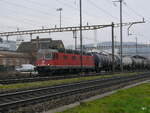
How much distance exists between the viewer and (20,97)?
14695mm

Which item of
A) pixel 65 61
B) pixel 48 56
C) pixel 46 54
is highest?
pixel 46 54

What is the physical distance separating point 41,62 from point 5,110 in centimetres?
2565

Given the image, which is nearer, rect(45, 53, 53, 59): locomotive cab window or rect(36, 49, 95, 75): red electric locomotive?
rect(36, 49, 95, 75): red electric locomotive

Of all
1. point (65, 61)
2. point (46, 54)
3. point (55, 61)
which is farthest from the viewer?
point (65, 61)

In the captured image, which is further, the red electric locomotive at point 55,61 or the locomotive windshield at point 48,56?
the locomotive windshield at point 48,56

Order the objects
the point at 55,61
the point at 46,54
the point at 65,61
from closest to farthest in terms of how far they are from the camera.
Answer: the point at 55,61, the point at 46,54, the point at 65,61

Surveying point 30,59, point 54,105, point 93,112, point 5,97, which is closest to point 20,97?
point 5,97

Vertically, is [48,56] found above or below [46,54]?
below

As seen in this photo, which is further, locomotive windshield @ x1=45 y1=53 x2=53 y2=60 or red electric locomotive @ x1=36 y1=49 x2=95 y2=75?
locomotive windshield @ x1=45 y1=53 x2=53 y2=60

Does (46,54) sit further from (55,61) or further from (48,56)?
(55,61)

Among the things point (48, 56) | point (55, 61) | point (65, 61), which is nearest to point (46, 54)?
point (48, 56)

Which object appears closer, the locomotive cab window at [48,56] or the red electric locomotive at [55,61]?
the red electric locomotive at [55,61]

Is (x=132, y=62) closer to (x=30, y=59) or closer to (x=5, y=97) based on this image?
(x=30, y=59)

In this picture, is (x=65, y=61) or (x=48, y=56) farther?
(x=65, y=61)
